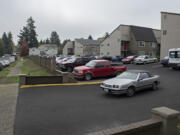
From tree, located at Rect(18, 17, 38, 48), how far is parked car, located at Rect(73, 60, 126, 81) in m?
85.2

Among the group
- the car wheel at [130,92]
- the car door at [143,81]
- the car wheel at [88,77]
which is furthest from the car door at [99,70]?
the car wheel at [130,92]

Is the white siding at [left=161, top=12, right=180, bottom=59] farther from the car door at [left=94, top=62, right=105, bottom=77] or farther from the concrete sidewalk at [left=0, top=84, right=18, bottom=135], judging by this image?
the concrete sidewalk at [left=0, top=84, right=18, bottom=135]

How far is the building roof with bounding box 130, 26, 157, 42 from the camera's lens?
4487cm

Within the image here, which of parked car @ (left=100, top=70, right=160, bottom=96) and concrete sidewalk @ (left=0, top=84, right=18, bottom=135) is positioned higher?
parked car @ (left=100, top=70, right=160, bottom=96)

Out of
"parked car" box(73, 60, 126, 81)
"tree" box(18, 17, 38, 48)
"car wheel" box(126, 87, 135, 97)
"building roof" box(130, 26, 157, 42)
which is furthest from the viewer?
"tree" box(18, 17, 38, 48)

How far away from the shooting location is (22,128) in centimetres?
573

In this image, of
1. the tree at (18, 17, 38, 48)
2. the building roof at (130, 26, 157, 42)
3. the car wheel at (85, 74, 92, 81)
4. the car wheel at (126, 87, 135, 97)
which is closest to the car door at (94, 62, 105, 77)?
the car wheel at (85, 74, 92, 81)

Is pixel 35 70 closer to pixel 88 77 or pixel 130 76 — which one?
pixel 88 77

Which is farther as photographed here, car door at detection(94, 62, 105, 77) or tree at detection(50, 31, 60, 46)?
tree at detection(50, 31, 60, 46)

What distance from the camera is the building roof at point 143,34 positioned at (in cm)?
4487

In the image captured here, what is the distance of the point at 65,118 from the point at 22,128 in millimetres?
1597

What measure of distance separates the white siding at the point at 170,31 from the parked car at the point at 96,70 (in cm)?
1861

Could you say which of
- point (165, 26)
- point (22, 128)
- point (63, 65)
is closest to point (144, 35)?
point (165, 26)

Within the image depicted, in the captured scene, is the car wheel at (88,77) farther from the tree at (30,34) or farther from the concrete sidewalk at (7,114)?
the tree at (30,34)
